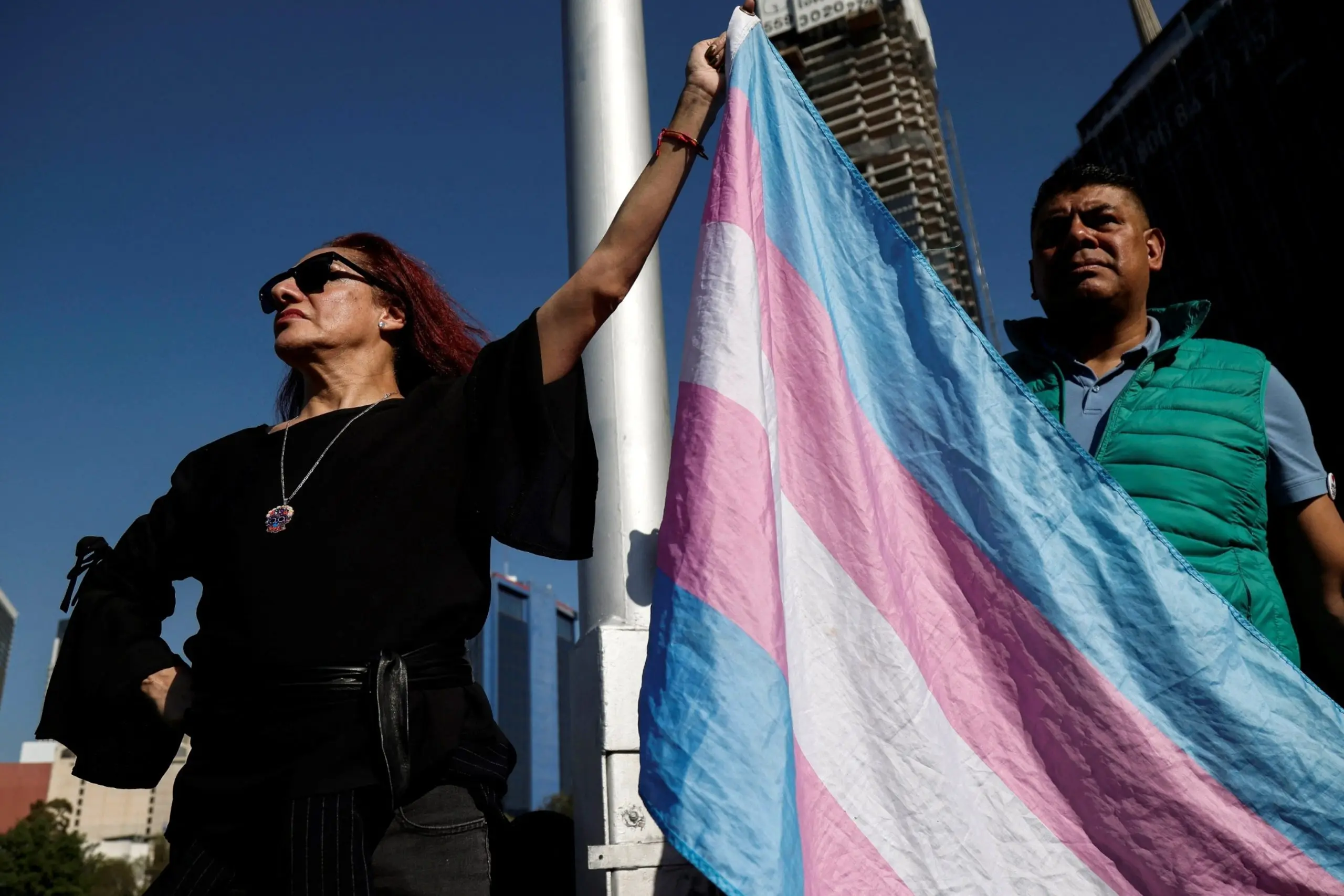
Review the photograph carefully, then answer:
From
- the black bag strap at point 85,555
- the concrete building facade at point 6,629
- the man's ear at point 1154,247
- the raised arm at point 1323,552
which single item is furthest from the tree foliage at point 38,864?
the concrete building facade at point 6,629

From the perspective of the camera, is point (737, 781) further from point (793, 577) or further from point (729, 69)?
point (729, 69)

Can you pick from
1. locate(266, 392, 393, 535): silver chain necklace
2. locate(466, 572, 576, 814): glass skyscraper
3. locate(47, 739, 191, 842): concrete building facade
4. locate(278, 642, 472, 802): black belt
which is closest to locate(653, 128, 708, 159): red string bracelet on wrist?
locate(266, 392, 393, 535): silver chain necklace

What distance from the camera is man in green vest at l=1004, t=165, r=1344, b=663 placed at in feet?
7.86

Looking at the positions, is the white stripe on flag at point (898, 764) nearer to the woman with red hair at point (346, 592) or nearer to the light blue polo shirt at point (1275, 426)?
the woman with red hair at point (346, 592)

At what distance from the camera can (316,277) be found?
2318mm

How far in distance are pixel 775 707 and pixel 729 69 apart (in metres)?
1.52

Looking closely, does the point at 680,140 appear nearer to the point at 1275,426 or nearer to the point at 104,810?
the point at 1275,426

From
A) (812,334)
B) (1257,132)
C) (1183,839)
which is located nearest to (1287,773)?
(1183,839)

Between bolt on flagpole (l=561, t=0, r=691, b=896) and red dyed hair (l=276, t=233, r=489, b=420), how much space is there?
441mm

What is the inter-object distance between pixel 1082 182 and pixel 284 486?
223 cm

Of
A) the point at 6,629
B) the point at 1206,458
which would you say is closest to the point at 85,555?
the point at 1206,458

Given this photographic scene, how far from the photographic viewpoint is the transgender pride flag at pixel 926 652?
6.04ft

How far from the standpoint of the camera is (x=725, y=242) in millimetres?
2336

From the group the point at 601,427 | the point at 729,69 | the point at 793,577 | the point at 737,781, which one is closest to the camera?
the point at 737,781
